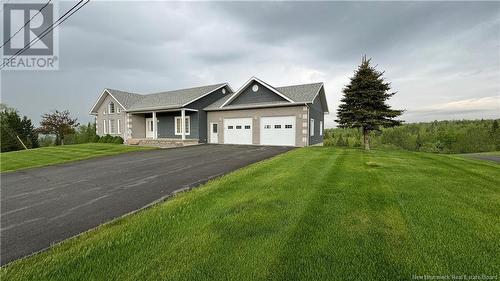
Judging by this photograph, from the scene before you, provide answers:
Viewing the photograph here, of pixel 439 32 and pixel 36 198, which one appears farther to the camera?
pixel 439 32

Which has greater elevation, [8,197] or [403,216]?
[403,216]

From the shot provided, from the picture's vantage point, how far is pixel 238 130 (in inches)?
813

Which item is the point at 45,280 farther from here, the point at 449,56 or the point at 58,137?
the point at 58,137

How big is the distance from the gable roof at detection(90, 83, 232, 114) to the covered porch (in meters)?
1.10

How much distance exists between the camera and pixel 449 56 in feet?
47.7

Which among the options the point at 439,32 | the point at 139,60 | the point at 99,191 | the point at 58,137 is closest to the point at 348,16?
the point at 439,32

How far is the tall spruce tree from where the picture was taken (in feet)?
48.6

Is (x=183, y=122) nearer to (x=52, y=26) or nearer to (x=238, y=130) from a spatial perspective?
(x=238, y=130)

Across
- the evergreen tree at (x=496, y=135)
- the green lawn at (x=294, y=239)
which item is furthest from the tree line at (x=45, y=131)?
the evergreen tree at (x=496, y=135)

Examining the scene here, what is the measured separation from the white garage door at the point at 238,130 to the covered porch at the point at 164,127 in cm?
312

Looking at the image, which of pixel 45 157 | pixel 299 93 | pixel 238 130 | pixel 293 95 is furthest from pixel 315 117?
pixel 45 157

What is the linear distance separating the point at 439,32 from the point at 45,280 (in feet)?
58.7

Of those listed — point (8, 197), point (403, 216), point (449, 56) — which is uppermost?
point (449, 56)

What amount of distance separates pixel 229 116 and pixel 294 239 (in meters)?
18.7
